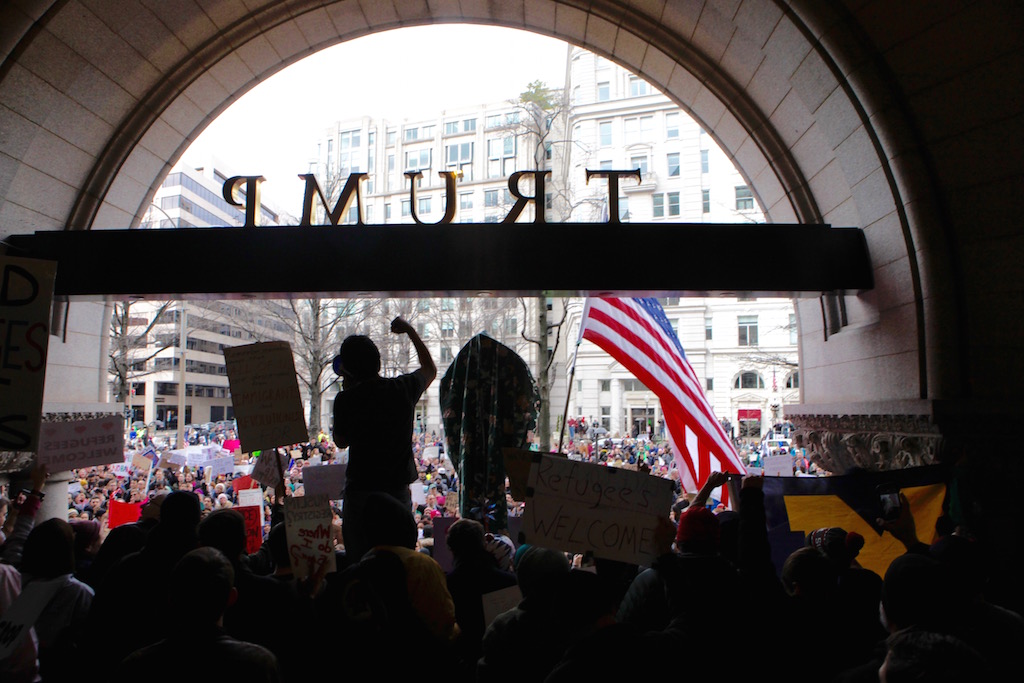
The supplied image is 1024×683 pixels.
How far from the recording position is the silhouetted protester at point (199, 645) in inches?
83.7

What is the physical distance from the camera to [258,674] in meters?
2.18

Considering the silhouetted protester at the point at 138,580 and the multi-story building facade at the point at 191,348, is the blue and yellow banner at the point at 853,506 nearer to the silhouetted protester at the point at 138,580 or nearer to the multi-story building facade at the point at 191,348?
the silhouetted protester at the point at 138,580

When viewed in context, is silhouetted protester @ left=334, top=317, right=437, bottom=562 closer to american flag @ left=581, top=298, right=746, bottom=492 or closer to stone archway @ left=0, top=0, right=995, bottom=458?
stone archway @ left=0, top=0, right=995, bottom=458

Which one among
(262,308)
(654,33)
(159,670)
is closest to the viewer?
(159,670)

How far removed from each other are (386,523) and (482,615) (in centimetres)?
102

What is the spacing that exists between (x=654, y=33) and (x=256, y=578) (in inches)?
301

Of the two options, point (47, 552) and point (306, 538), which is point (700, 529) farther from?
point (47, 552)

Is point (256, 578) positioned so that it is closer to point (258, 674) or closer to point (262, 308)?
point (258, 674)

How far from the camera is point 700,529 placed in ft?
10.3

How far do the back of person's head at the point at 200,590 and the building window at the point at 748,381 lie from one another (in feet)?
136

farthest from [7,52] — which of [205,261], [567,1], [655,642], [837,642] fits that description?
[837,642]

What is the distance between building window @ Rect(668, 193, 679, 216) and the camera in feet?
138

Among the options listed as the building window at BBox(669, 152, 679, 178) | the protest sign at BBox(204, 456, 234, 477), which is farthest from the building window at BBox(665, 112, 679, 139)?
the protest sign at BBox(204, 456, 234, 477)

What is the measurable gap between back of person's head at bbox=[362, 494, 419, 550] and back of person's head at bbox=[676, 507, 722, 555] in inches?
52.4
